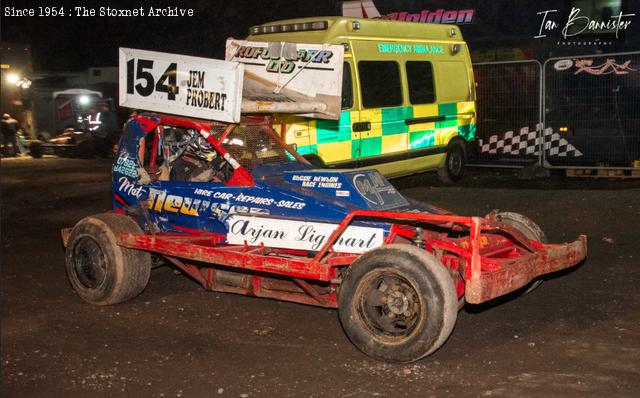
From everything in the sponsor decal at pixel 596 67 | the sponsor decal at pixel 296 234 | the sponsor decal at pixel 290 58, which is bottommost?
the sponsor decal at pixel 296 234

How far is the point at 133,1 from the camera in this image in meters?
34.8

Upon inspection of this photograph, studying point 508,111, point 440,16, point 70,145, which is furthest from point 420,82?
point 70,145

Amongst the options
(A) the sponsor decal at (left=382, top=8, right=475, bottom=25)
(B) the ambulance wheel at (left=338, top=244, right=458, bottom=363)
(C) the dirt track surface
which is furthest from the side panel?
(A) the sponsor decal at (left=382, top=8, right=475, bottom=25)

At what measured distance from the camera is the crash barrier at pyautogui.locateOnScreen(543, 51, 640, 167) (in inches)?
469

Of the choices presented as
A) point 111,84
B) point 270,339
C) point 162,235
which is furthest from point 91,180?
point 111,84

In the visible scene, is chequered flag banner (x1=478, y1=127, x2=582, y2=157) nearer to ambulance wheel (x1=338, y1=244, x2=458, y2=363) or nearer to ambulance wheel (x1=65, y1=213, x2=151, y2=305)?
ambulance wheel (x1=65, y1=213, x2=151, y2=305)

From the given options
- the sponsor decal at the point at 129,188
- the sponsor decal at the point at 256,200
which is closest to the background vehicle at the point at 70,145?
the sponsor decal at the point at 129,188

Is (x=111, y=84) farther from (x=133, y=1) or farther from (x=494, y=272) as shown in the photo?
(x=494, y=272)

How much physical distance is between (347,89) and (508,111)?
4261 millimetres

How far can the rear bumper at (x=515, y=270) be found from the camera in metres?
4.71

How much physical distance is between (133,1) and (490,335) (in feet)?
107

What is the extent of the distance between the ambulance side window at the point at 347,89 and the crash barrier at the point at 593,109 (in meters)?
4.11

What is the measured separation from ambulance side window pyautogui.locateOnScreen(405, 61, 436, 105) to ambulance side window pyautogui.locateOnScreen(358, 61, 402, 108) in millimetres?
333

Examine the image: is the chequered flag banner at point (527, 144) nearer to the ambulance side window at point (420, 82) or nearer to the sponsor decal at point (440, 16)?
the ambulance side window at point (420, 82)
